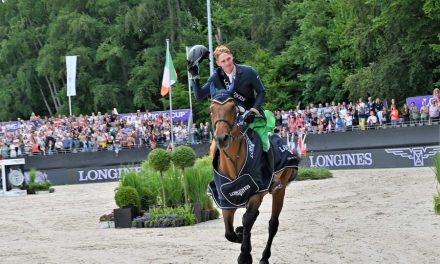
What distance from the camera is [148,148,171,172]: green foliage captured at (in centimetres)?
1825

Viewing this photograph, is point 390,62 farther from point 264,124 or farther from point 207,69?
point 264,124

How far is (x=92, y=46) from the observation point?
2852 inches

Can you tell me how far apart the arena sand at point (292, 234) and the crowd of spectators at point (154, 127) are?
28.5ft

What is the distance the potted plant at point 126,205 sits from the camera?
1867cm

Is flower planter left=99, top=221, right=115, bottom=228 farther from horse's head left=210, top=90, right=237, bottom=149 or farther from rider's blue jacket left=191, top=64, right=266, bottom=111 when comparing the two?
horse's head left=210, top=90, right=237, bottom=149

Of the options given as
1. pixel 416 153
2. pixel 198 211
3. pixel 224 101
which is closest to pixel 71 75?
pixel 416 153

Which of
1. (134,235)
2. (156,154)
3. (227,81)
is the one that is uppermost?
(227,81)

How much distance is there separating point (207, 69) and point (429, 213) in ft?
140

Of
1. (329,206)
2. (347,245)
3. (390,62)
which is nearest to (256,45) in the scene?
(390,62)

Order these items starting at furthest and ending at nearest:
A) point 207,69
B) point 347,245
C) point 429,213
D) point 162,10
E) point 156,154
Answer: point 162,10 < point 207,69 < point 156,154 < point 429,213 < point 347,245

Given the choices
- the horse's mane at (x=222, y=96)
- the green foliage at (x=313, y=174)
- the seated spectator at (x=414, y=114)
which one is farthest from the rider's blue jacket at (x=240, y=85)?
the seated spectator at (x=414, y=114)

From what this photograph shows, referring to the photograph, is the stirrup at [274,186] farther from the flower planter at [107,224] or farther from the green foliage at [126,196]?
the flower planter at [107,224]

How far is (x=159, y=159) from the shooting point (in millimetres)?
18266

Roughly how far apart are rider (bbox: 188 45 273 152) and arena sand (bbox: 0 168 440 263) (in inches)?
85.5
